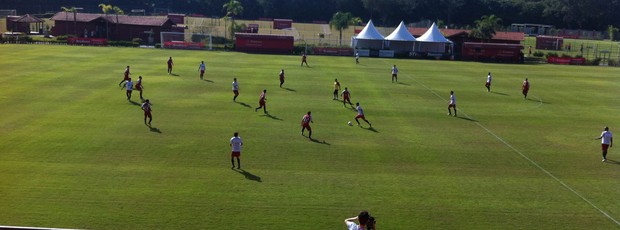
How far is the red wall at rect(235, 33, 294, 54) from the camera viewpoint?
77312 millimetres

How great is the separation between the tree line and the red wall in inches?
2814

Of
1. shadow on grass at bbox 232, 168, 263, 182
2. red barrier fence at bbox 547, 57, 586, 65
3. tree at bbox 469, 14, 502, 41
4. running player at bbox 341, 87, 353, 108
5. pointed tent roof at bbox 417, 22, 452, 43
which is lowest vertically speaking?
shadow on grass at bbox 232, 168, 263, 182

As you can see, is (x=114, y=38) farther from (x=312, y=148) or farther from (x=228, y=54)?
(x=312, y=148)

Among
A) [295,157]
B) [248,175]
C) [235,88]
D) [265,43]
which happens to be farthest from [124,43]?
[248,175]

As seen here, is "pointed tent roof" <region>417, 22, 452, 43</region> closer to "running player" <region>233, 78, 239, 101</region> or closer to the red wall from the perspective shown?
the red wall

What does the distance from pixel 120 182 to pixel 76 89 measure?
2225 centimetres

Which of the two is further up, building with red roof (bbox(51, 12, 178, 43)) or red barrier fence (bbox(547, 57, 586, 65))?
building with red roof (bbox(51, 12, 178, 43))

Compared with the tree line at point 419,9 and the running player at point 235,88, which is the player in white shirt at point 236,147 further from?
the tree line at point 419,9

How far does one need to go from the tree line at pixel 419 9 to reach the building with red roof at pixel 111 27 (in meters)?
58.6

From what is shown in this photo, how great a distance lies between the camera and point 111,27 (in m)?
88.5

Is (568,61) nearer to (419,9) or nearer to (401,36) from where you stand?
(401,36)

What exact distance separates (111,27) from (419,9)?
83.0m

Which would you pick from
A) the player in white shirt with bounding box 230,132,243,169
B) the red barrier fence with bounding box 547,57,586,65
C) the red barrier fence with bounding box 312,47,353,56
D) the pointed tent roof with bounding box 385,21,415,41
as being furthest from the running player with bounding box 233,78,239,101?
the red barrier fence with bounding box 547,57,586,65

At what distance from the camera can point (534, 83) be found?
5297 centimetres
